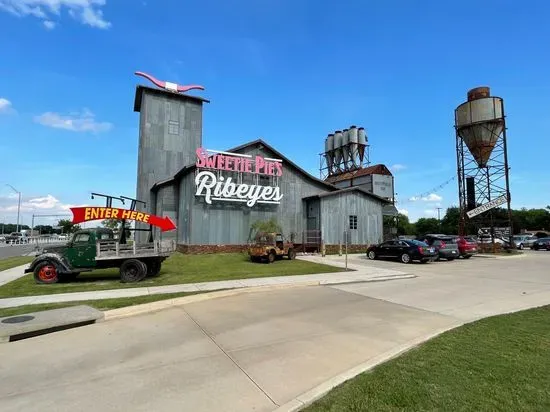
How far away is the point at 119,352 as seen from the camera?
6.53m

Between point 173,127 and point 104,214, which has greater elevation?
point 173,127

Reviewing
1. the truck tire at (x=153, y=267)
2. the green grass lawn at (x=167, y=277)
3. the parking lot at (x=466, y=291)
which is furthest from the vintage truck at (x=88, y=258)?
the parking lot at (x=466, y=291)

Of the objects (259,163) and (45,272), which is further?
(259,163)

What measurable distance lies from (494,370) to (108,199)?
15433 mm

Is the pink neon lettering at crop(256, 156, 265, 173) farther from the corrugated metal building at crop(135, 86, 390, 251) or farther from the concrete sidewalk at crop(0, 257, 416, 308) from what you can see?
the concrete sidewalk at crop(0, 257, 416, 308)

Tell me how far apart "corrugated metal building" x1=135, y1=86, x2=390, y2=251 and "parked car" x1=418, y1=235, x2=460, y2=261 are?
690cm

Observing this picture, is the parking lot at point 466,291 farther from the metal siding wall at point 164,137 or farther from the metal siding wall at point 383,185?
the metal siding wall at point 383,185

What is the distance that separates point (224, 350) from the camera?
6539 mm

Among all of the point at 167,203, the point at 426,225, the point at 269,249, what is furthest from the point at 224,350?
the point at 426,225

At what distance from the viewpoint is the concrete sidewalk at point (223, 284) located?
37.0ft

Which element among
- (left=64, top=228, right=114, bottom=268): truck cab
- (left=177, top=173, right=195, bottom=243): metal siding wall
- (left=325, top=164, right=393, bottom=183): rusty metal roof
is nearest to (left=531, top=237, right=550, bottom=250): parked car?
(left=325, top=164, right=393, bottom=183): rusty metal roof

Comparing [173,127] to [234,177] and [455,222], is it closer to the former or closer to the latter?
[234,177]

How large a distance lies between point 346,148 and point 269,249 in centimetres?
4806

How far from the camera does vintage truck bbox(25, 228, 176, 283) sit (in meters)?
14.8
